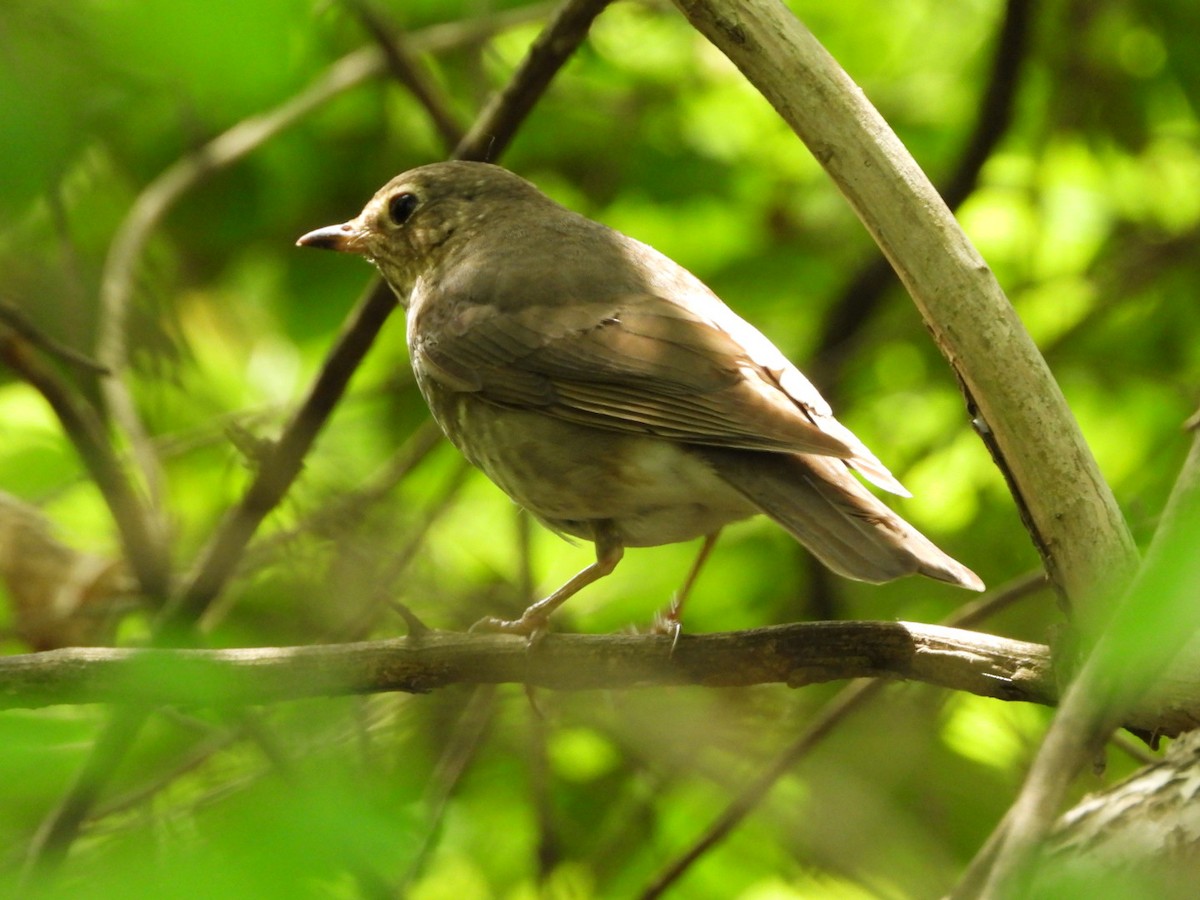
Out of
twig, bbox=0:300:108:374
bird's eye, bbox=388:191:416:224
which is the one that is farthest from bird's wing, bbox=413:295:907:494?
twig, bbox=0:300:108:374

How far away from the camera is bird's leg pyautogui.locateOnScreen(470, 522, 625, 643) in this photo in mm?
3551

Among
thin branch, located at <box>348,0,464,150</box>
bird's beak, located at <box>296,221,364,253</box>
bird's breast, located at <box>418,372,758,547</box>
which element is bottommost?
bird's breast, located at <box>418,372,758,547</box>

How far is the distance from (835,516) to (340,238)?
2.37 meters

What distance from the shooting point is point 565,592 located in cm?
368

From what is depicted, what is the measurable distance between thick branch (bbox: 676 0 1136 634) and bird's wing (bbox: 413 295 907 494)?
535 millimetres

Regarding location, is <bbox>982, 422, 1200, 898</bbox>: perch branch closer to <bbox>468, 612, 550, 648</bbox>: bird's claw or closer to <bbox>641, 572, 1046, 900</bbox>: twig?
<bbox>468, 612, 550, 648</bbox>: bird's claw

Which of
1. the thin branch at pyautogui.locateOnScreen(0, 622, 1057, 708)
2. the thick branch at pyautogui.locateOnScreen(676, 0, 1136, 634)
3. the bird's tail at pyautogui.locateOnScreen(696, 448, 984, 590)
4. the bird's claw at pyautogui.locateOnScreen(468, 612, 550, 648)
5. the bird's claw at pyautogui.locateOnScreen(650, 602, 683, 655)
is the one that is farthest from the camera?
the bird's claw at pyautogui.locateOnScreen(468, 612, 550, 648)

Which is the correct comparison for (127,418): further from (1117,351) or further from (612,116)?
(1117,351)

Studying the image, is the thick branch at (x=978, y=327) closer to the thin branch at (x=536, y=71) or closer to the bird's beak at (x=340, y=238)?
the thin branch at (x=536, y=71)

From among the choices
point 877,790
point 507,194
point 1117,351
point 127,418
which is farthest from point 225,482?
point 1117,351

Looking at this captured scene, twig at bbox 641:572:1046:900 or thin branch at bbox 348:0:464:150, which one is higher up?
thin branch at bbox 348:0:464:150

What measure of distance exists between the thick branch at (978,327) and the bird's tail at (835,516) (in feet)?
1.10

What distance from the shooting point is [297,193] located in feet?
19.3

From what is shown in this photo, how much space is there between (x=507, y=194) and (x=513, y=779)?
2.09 metres
